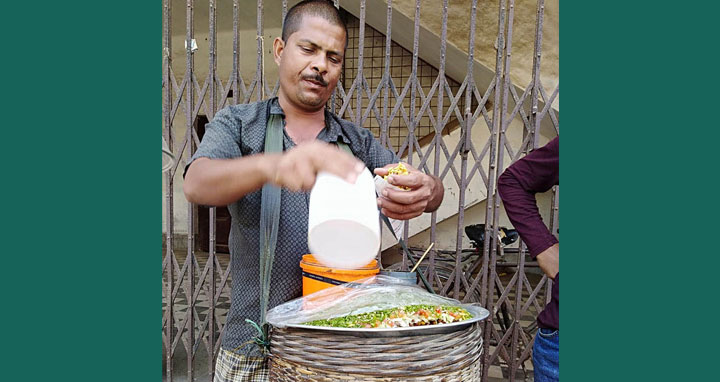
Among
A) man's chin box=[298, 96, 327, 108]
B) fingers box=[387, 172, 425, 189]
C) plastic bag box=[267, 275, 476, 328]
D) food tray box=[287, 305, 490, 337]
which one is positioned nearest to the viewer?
food tray box=[287, 305, 490, 337]

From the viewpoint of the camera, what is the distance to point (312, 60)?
126 centimetres

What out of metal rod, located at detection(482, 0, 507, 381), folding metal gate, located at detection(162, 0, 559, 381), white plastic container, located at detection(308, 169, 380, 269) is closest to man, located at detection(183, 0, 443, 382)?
white plastic container, located at detection(308, 169, 380, 269)

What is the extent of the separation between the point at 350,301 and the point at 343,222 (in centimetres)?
19

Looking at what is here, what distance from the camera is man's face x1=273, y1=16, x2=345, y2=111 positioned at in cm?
126

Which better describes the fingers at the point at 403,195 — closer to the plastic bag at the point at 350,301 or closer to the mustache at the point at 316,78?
the plastic bag at the point at 350,301

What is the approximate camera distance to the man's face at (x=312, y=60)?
126 centimetres

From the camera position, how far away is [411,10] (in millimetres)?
3225

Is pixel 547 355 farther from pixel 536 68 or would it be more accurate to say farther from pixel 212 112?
pixel 212 112

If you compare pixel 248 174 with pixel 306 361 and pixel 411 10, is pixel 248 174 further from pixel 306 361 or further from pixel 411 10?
pixel 411 10

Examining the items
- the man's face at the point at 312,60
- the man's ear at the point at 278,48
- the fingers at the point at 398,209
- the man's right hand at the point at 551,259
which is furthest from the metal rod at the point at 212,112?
the man's right hand at the point at 551,259

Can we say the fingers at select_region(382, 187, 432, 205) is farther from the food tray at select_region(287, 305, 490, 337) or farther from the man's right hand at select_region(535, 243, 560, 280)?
the man's right hand at select_region(535, 243, 560, 280)

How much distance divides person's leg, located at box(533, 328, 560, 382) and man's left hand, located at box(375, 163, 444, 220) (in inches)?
23.9

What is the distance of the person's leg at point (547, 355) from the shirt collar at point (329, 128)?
34.4 inches

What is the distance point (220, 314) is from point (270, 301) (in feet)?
10.8
